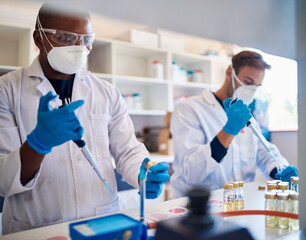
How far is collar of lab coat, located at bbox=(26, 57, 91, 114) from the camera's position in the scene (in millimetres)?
1300

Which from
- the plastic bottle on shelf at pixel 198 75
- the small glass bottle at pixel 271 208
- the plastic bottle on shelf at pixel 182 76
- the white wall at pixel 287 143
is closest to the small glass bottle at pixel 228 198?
the small glass bottle at pixel 271 208

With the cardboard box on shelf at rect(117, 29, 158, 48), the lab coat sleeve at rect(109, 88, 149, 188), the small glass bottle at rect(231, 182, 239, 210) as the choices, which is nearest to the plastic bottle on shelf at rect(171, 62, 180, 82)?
the cardboard box on shelf at rect(117, 29, 158, 48)

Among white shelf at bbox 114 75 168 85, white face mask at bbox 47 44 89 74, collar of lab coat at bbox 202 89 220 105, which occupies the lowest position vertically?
collar of lab coat at bbox 202 89 220 105

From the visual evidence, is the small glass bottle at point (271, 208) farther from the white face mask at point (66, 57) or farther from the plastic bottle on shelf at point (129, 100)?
the plastic bottle on shelf at point (129, 100)

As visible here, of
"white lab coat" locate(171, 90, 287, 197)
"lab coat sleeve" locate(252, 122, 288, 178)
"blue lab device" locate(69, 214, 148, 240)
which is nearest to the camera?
"blue lab device" locate(69, 214, 148, 240)

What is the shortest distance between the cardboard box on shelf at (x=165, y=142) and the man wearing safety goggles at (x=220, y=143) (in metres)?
1.58

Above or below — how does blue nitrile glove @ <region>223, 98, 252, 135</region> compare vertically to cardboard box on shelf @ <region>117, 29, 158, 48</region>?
below

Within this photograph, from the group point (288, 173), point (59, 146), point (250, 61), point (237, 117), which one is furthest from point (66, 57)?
point (288, 173)

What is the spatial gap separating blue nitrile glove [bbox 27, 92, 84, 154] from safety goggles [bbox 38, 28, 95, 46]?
1.55 ft

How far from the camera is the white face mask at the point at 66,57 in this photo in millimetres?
1280

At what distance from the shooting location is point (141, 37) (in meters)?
3.59

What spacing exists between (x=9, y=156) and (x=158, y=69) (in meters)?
2.86

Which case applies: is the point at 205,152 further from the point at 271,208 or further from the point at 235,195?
the point at 271,208

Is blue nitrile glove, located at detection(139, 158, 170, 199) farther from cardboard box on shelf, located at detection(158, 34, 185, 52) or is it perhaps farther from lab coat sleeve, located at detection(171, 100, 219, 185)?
cardboard box on shelf, located at detection(158, 34, 185, 52)
